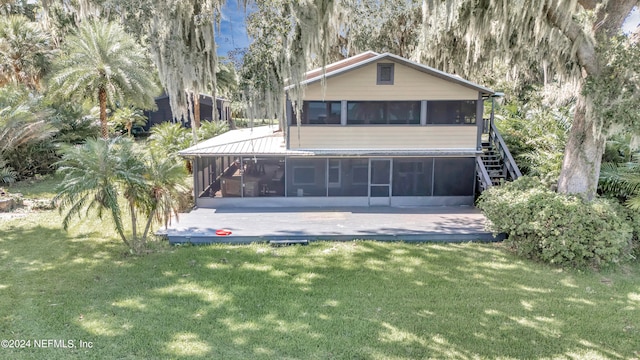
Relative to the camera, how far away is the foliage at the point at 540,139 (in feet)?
36.2

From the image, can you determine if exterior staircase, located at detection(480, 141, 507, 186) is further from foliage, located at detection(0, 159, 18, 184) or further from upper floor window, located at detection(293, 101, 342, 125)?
foliage, located at detection(0, 159, 18, 184)

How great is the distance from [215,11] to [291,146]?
14.8ft

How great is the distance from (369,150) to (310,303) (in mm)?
6789

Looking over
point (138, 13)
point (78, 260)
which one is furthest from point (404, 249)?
point (138, 13)

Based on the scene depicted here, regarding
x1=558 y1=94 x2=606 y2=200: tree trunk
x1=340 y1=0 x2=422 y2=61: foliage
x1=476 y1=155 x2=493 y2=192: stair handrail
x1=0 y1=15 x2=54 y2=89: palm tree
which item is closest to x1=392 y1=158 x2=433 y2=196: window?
x1=476 y1=155 x2=493 y2=192: stair handrail

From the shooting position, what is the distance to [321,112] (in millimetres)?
12438

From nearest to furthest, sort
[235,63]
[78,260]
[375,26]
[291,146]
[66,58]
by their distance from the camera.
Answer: [78,260] → [235,63] → [291,146] → [66,58] → [375,26]

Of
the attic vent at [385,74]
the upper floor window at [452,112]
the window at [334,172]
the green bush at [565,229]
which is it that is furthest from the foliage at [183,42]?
the green bush at [565,229]

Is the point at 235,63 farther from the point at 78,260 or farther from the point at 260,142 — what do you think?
the point at 78,260

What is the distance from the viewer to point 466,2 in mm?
9031

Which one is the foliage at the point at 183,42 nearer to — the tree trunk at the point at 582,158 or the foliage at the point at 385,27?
the foliage at the point at 385,27

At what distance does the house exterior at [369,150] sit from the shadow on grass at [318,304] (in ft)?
12.3

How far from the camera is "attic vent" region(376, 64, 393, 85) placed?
12.2 m

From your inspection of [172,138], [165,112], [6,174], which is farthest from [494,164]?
[165,112]
